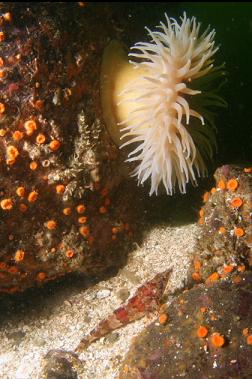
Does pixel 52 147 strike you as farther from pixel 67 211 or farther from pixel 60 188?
pixel 67 211

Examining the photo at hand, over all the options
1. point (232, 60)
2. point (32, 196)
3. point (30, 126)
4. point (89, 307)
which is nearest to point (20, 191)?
point (32, 196)

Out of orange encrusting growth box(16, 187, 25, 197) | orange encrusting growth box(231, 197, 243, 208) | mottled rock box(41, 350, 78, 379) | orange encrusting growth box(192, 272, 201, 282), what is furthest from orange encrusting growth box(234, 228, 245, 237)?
mottled rock box(41, 350, 78, 379)

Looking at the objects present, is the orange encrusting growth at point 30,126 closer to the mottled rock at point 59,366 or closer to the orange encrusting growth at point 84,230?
the orange encrusting growth at point 84,230

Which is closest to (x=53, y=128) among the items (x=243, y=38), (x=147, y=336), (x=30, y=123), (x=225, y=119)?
(x=30, y=123)

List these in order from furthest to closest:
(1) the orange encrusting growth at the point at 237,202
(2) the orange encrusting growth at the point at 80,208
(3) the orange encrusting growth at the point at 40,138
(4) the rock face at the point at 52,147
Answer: (2) the orange encrusting growth at the point at 80,208, (1) the orange encrusting growth at the point at 237,202, (3) the orange encrusting growth at the point at 40,138, (4) the rock face at the point at 52,147

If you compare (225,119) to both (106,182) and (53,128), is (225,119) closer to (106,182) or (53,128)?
(106,182)

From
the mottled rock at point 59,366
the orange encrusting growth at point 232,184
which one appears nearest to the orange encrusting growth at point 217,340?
the orange encrusting growth at point 232,184

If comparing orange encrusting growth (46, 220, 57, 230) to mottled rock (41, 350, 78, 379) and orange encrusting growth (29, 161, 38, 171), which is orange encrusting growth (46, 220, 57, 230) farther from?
mottled rock (41, 350, 78, 379)
